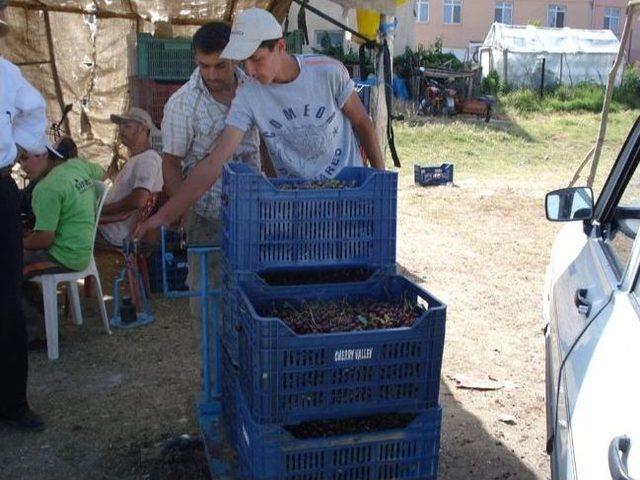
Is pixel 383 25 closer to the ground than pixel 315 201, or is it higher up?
higher up

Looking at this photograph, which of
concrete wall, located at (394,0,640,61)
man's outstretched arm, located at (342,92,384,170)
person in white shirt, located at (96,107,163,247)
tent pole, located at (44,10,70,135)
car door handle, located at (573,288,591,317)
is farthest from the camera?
concrete wall, located at (394,0,640,61)

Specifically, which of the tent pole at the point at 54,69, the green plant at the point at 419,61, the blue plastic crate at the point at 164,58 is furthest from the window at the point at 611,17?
the blue plastic crate at the point at 164,58

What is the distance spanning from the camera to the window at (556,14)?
4234 cm

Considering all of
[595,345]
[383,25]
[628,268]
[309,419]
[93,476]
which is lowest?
[93,476]

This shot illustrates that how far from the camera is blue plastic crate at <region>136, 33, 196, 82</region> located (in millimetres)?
7031

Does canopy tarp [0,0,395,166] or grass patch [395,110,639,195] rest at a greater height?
canopy tarp [0,0,395,166]

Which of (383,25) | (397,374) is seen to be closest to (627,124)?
(383,25)

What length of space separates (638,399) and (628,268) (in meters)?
0.67

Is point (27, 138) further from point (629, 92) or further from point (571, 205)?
point (629, 92)

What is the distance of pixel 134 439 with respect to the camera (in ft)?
13.1

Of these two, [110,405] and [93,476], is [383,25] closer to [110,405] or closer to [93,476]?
[110,405]

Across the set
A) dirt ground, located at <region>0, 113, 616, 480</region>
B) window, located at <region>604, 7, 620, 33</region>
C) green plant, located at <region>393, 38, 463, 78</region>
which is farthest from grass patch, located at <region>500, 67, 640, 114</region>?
dirt ground, located at <region>0, 113, 616, 480</region>

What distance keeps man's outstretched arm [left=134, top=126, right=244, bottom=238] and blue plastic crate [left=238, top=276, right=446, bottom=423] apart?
28.3 inches

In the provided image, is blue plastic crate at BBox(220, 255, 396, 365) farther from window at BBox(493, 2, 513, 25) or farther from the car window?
window at BBox(493, 2, 513, 25)
